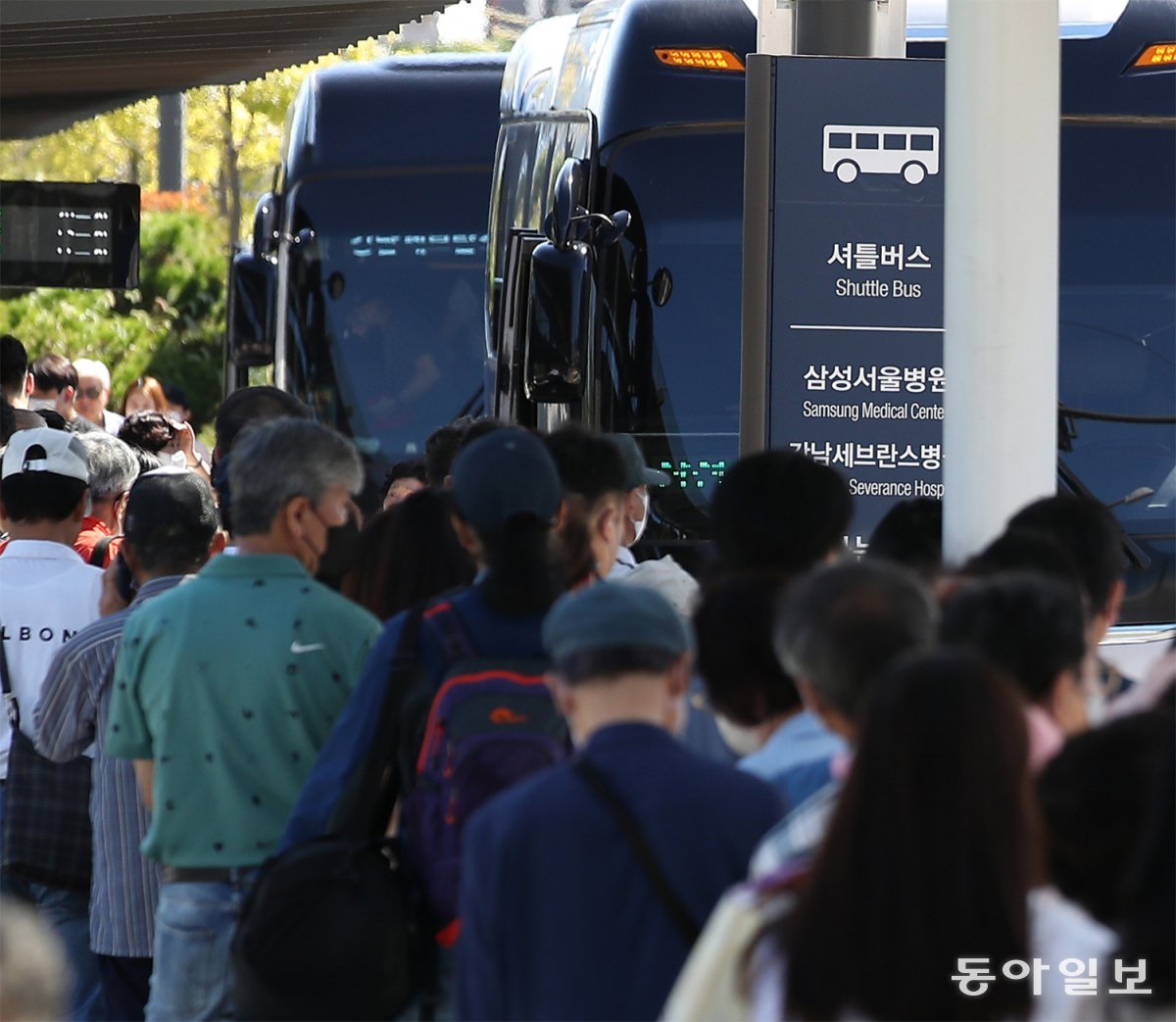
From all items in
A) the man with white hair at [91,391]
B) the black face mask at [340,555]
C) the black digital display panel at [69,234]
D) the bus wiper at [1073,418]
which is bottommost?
the black face mask at [340,555]

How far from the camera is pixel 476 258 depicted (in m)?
14.3

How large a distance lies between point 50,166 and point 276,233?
24.2 metres

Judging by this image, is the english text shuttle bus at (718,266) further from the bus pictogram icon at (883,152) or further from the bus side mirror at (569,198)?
the bus pictogram icon at (883,152)

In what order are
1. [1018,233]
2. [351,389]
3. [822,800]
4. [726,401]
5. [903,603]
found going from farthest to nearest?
[351,389], [726,401], [1018,233], [903,603], [822,800]

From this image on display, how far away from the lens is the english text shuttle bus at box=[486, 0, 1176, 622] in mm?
8328

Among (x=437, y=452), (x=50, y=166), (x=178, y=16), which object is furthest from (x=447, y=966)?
(x=50, y=166)

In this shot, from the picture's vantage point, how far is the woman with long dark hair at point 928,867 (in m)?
2.73

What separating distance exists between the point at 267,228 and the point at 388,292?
3.66 feet

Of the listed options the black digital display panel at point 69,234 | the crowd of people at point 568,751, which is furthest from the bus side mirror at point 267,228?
the crowd of people at point 568,751

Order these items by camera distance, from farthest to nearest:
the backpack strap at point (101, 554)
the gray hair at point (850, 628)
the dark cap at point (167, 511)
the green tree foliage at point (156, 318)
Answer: the green tree foliage at point (156, 318)
the backpack strap at point (101, 554)
the dark cap at point (167, 511)
the gray hair at point (850, 628)

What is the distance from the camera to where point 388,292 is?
46.4 ft

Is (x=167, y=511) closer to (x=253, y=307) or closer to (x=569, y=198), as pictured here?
(x=569, y=198)

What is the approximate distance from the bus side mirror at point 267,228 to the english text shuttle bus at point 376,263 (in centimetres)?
3

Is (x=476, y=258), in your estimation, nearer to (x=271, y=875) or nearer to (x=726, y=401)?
(x=726, y=401)
